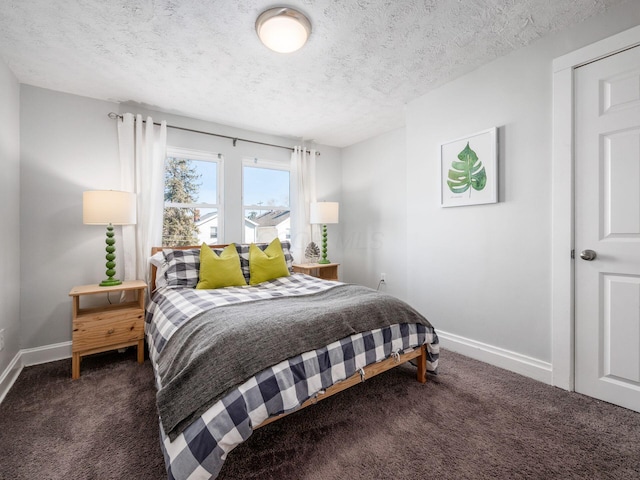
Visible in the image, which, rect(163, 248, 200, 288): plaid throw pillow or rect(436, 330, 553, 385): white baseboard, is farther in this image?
rect(163, 248, 200, 288): plaid throw pillow

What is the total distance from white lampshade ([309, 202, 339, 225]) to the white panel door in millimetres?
2520

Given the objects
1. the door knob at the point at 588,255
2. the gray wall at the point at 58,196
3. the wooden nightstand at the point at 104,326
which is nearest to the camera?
the door knob at the point at 588,255

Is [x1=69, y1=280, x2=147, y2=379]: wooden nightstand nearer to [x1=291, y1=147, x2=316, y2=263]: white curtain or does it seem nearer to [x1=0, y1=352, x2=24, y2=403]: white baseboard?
[x1=0, y1=352, x2=24, y2=403]: white baseboard

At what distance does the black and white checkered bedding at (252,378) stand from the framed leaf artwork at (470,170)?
1219 mm

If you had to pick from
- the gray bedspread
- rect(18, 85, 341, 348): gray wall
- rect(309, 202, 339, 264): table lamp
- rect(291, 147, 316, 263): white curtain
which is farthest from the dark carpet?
rect(291, 147, 316, 263): white curtain

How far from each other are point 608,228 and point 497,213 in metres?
0.67

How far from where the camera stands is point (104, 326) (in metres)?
2.36

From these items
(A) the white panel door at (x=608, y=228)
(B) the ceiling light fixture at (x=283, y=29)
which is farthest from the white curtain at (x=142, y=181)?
(A) the white panel door at (x=608, y=228)

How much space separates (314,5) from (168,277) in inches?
92.7

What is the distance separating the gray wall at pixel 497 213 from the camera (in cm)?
212

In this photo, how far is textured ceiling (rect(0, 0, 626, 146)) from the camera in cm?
177

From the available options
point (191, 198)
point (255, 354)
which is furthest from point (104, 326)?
point (255, 354)

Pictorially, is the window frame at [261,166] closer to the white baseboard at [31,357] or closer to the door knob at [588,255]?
the white baseboard at [31,357]

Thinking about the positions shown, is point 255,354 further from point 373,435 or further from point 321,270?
point 321,270
